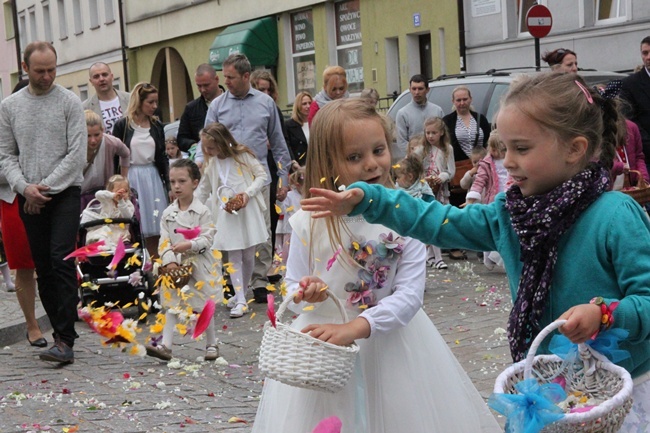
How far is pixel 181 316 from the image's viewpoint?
780cm

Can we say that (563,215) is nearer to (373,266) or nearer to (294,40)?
(373,266)

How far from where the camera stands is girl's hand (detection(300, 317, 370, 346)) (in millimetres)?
3777

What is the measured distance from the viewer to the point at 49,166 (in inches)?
328

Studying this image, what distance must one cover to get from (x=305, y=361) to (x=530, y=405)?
94 centimetres

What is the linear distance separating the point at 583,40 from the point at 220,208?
12.2 m

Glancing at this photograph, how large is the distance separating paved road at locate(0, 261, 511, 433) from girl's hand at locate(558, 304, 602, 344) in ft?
10.4

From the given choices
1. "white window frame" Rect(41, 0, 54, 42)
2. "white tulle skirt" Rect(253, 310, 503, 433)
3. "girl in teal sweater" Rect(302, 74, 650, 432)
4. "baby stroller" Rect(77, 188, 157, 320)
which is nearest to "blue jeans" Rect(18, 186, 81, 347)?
"baby stroller" Rect(77, 188, 157, 320)

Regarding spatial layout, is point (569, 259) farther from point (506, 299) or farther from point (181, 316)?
point (506, 299)

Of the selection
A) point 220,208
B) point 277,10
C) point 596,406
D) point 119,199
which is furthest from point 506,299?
point 277,10

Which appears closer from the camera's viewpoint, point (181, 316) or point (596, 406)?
point (596, 406)

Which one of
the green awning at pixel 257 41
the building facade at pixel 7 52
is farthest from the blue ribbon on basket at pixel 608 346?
the building facade at pixel 7 52

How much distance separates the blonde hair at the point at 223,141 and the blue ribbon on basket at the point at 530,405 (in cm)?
749

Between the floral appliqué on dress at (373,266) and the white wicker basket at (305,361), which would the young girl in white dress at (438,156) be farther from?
the white wicker basket at (305,361)

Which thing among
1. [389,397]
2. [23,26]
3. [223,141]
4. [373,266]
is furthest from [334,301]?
[23,26]
